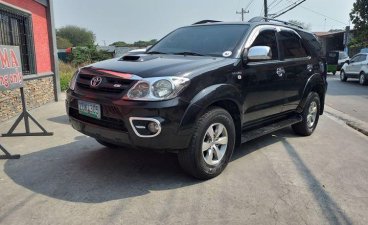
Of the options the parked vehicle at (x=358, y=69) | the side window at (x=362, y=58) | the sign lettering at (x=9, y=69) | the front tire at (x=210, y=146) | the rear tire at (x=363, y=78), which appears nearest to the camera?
the front tire at (x=210, y=146)

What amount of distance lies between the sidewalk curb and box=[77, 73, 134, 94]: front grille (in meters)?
5.23

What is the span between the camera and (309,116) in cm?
679

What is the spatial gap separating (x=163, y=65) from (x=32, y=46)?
6794 millimetres

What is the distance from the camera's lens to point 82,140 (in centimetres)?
610

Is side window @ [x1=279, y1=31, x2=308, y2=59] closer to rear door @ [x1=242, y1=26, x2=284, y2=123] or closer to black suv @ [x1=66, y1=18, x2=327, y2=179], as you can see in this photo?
black suv @ [x1=66, y1=18, x2=327, y2=179]

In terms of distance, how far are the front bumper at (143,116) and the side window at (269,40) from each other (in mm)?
1925

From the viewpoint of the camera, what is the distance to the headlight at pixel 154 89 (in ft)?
12.7

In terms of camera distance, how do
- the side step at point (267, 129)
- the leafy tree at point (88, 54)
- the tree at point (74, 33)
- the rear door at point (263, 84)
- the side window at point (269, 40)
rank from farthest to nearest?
the tree at point (74, 33), the leafy tree at point (88, 54), the side window at point (269, 40), the side step at point (267, 129), the rear door at point (263, 84)

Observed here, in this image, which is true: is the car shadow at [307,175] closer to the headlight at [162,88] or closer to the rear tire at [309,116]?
the rear tire at [309,116]

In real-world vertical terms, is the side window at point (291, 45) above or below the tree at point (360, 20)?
below

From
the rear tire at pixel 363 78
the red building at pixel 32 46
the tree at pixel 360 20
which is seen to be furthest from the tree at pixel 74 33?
the red building at pixel 32 46

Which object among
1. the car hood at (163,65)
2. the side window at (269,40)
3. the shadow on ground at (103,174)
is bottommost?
the shadow on ground at (103,174)

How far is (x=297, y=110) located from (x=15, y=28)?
678 centimetres

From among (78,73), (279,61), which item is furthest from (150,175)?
(279,61)
